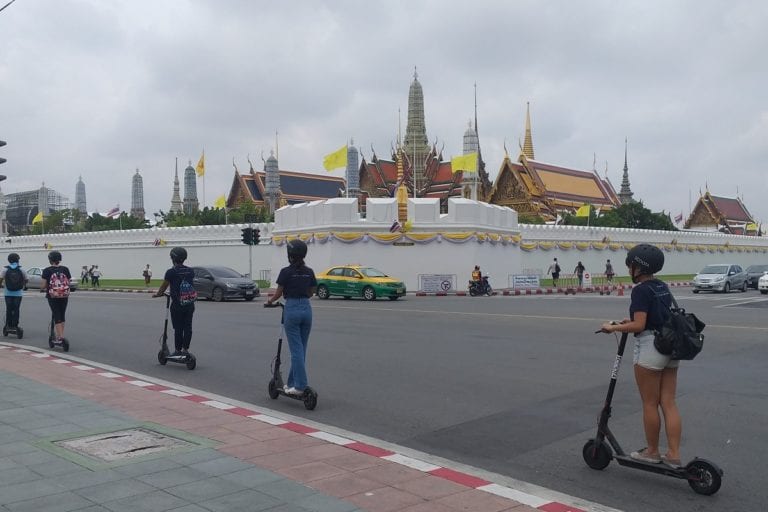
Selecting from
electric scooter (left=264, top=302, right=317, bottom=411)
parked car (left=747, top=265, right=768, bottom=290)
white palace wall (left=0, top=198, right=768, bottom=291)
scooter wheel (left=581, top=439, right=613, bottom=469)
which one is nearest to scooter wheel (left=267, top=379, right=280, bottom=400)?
electric scooter (left=264, top=302, right=317, bottom=411)

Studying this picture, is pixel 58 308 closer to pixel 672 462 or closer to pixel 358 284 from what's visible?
pixel 672 462

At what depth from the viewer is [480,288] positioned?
32.2 metres

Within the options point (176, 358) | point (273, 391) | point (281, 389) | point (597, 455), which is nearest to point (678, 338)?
point (597, 455)

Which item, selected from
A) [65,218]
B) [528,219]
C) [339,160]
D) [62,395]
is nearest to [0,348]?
[62,395]

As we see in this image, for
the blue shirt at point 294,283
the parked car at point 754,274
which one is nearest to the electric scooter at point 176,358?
the blue shirt at point 294,283

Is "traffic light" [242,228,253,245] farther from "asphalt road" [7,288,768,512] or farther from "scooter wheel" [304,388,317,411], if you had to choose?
"scooter wheel" [304,388,317,411]

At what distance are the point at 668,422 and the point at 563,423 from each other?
2020 millimetres

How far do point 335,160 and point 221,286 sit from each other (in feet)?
41.7

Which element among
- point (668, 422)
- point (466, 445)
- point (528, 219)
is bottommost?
point (466, 445)

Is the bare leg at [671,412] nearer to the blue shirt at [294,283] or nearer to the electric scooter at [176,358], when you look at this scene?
the blue shirt at [294,283]

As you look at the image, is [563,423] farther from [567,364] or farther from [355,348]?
[355,348]

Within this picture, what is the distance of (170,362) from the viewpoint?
11125 mm

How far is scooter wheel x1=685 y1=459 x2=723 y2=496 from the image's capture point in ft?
15.5

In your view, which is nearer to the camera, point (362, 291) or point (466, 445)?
point (466, 445)
